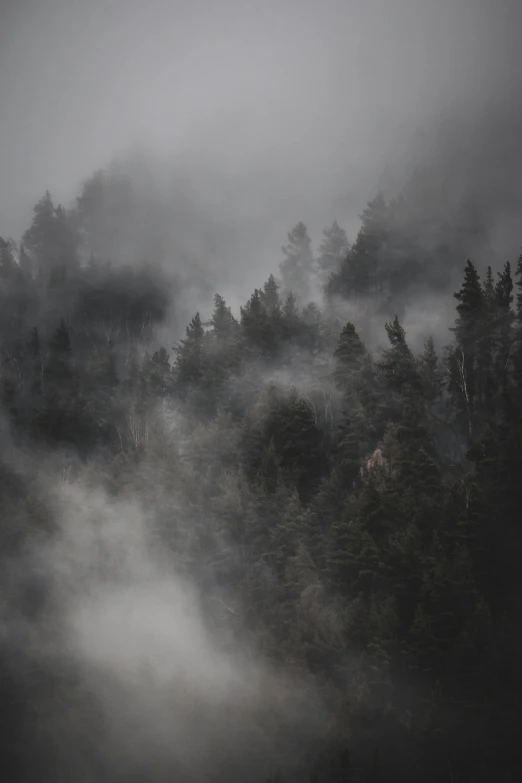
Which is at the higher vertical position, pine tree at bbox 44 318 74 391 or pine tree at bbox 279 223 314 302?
pine tree at bbox 279 223 314 302

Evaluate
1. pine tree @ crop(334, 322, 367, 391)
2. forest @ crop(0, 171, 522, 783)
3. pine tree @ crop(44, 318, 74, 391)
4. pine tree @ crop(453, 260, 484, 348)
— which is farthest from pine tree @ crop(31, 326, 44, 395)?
pine tree @ crop(453, 260, 484, 348)

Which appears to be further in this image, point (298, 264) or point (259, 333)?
point (298, 264)

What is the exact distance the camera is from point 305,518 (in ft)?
132

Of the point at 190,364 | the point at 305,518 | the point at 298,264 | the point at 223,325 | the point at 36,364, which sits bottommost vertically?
the point at 305,518

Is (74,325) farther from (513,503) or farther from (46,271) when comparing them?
(513,503)

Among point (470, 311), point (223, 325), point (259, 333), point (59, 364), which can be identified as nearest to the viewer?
point (470, 311)

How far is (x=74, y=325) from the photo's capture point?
72750 mm

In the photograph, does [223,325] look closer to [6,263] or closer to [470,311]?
[470,311]

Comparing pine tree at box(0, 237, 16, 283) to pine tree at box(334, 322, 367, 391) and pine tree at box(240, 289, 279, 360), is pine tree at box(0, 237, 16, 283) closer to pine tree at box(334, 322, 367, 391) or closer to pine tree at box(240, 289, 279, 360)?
pine tree at box(240, 289, 279, 360)

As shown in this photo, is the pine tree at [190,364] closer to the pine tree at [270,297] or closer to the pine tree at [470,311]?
the pine tree at [270,297]

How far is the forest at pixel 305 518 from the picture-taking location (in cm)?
3158

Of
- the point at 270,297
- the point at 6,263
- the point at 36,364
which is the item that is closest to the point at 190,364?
the point at 270,297

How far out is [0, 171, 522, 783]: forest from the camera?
3158 cm

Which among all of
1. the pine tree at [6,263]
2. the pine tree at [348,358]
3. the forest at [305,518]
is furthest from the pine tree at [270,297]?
the pine tree at [6,263]
